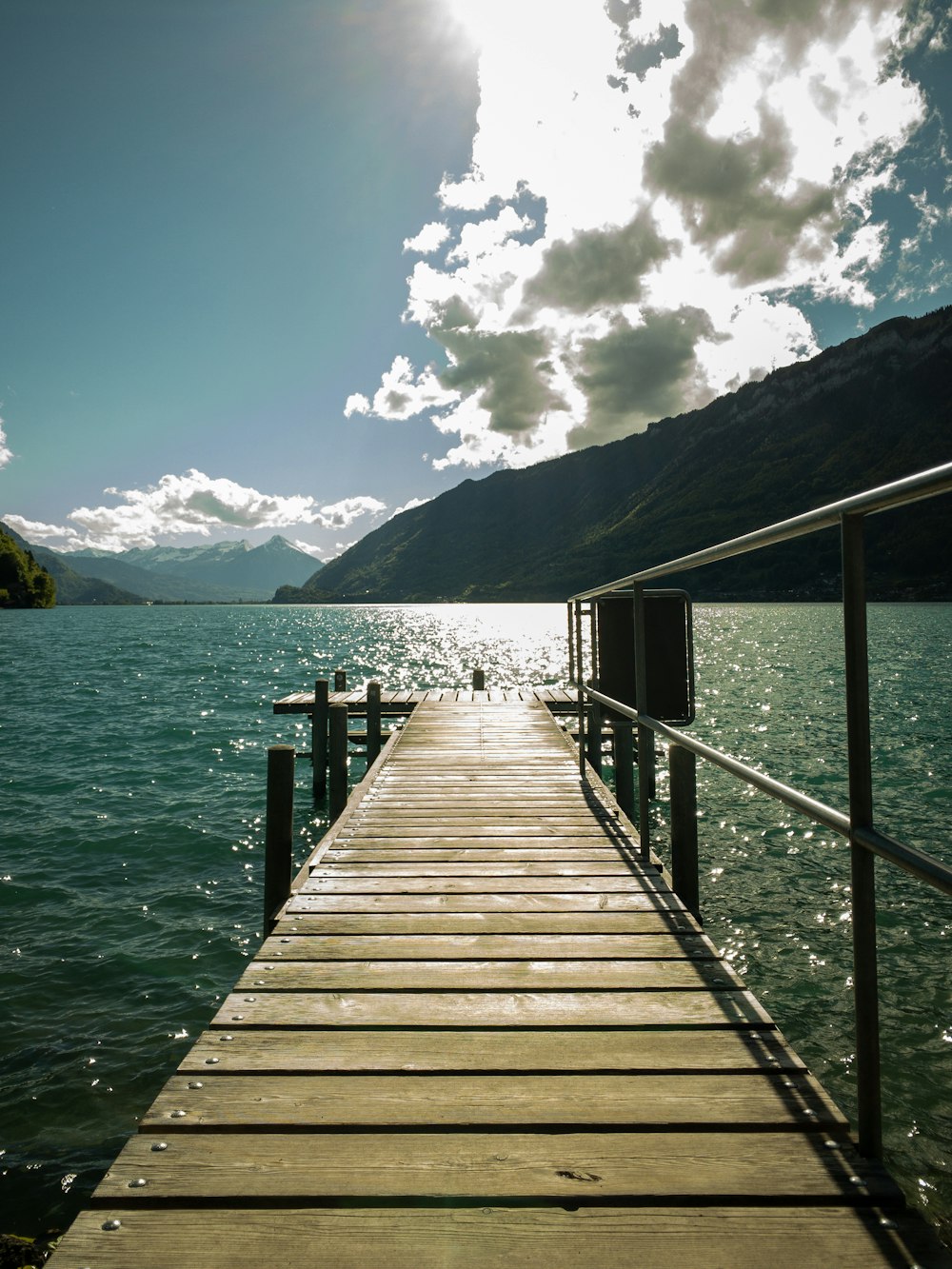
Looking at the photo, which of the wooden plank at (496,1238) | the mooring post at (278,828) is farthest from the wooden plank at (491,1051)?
the mooring post at (278,828)

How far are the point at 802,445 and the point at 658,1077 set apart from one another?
711 ft

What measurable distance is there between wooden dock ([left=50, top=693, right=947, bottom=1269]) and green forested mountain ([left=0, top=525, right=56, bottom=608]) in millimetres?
A: 126865

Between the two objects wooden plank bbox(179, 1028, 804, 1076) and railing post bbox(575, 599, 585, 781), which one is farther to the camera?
railing post bbox(575, 599, 585, 781)

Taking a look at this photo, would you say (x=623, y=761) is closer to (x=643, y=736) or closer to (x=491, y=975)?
(x=643, y=736)

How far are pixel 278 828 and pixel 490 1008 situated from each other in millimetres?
3227

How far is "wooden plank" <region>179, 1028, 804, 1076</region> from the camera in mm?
2260

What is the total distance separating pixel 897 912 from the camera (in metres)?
7.36

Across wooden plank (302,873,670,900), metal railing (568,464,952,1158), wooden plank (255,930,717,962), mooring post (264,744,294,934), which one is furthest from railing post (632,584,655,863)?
mooring post (264,744,294,934)

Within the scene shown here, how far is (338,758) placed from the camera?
10.2 metres

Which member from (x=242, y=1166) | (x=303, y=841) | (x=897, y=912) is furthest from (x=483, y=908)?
(x=303, y=841)

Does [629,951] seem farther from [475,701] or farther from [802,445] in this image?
[802,445]

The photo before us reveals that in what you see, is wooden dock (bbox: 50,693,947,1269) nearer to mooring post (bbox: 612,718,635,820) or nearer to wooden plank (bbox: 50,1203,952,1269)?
wooden plank (bbox: 50,1203,952,1269)

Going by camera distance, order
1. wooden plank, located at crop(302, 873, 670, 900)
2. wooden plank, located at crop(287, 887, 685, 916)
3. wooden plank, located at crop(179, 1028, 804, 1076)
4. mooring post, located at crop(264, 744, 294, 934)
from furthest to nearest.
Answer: mooring post, located at crop(264, 744, 294, 934), wooden plank, located at crop(302, 873, 670, 900), wooden plank, located at crop(287, 887, 685, 916), wooden plank, located at crop(179, 1028, 804, 1076)

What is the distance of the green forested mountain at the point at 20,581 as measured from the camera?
10694cm
